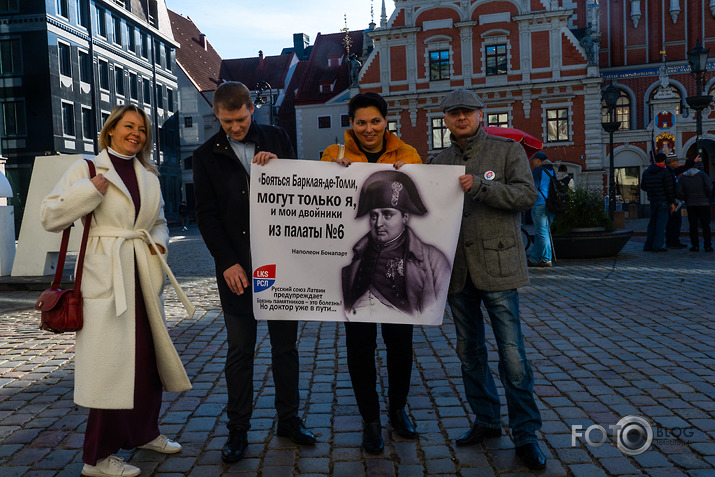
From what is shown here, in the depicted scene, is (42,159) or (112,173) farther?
(42,159)

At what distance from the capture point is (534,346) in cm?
605

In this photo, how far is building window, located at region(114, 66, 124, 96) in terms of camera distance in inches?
1581

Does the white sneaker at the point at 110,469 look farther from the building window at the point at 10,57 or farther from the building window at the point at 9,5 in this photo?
the building window at the point at 9,5

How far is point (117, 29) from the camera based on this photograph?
40.5 metres

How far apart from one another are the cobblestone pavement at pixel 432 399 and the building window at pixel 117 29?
3607 centimetres

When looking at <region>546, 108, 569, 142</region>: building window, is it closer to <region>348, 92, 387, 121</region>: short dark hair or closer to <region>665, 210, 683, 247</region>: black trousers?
<region>665, 210, 683, 247</region>: black trousers

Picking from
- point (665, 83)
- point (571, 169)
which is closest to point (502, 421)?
point (571, 169)

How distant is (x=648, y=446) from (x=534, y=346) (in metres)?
2.47

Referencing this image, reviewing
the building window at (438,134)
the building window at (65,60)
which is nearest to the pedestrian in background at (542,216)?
the building window at (438,134)

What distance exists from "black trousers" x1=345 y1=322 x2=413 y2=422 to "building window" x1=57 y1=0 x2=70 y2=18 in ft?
118

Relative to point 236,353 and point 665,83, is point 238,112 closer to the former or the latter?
point 236,353

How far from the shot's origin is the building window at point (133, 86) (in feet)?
138

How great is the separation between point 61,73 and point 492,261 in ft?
118

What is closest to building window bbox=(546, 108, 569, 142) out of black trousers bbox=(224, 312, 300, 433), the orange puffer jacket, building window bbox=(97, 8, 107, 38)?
building window bbox=(97, 8, 107, 38)
